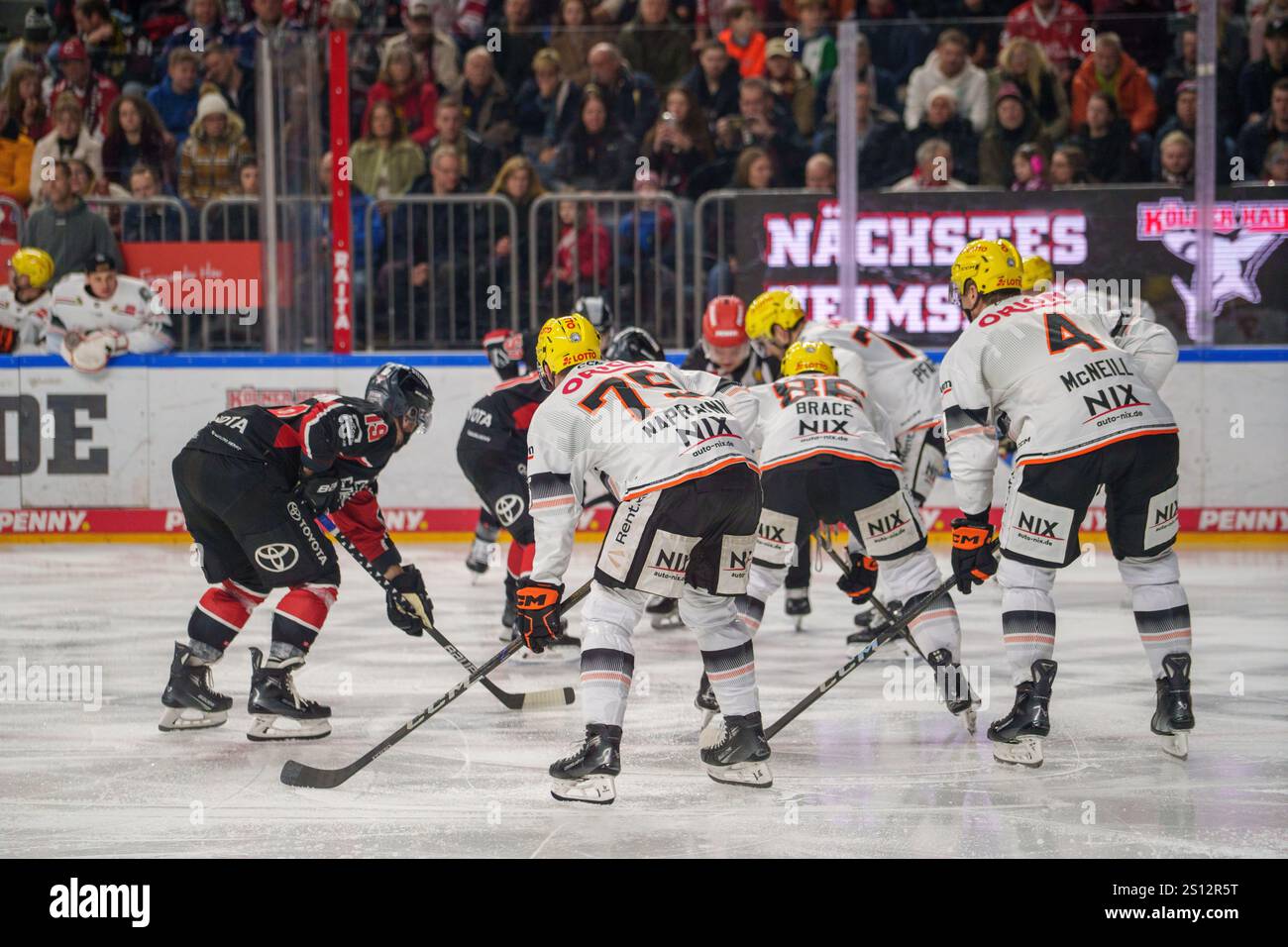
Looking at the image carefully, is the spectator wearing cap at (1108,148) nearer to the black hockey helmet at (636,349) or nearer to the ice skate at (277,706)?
the black hockey helmet at (636,349)

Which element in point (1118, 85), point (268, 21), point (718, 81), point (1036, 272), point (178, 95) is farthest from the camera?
point (268, 21)

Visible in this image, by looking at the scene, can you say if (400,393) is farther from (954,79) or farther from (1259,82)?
(1259,82)

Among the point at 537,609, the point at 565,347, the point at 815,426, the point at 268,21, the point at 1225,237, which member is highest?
the point at 268,21

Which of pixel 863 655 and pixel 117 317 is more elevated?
pixel 117 317

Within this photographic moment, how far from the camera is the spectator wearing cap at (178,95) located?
384 inches

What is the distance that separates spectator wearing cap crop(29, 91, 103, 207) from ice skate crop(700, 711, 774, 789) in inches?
260

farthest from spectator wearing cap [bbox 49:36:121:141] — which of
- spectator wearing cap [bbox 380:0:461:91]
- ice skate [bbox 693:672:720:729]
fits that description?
ice skate [bbox 693:672:720:729]

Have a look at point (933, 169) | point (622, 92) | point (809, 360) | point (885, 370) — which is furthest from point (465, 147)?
point (809, 360)

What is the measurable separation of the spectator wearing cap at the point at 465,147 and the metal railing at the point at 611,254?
19.9 inches

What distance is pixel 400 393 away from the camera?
5.21 meters

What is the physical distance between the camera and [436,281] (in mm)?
9469

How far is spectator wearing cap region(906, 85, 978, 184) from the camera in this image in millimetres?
9211

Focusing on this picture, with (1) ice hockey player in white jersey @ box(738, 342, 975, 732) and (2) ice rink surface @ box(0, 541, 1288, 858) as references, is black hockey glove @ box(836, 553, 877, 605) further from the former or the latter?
(2) ice rink surface @ box(0, 541, 1288, 858)

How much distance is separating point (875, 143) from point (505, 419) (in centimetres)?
342
